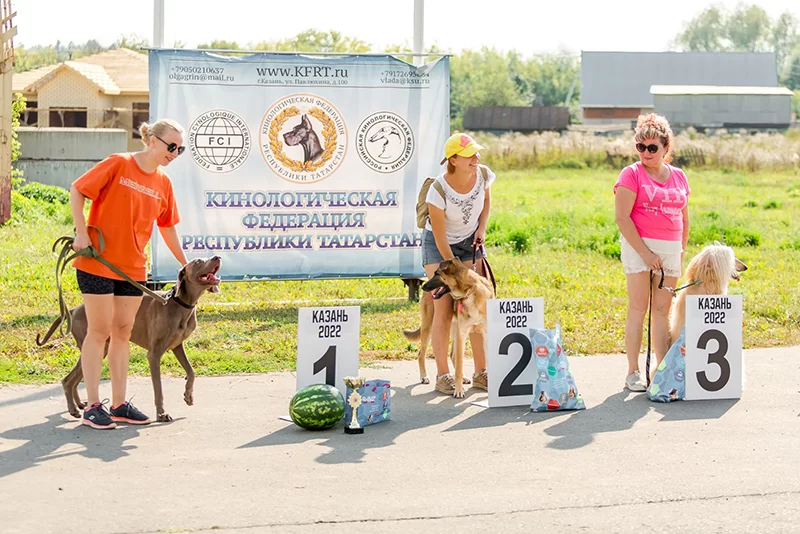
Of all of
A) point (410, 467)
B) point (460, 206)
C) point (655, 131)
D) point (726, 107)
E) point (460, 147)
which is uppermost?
point (726, 107)

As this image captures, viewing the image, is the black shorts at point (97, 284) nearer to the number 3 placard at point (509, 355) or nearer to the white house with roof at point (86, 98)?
the number 3 placard at point (509, 355)

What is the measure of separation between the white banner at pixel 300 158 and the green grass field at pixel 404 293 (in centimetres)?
66

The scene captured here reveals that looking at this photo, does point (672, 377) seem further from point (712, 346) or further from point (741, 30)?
A: point (741, 30)

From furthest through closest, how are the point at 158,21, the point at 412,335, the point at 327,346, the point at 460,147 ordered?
the point at 158,21 → the point at 412,335 → the point at 460,147 → the point at 327,346

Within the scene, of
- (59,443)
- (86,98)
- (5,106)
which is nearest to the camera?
(59,443)

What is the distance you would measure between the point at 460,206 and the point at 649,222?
1424mm

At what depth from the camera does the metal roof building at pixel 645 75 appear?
83.2 m

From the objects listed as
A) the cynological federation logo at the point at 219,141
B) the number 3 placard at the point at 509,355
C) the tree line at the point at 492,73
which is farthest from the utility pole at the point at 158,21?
the tree line at the point at 492,73

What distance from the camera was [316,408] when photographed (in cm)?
679

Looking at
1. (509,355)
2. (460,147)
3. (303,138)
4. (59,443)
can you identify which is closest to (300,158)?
(303,138)

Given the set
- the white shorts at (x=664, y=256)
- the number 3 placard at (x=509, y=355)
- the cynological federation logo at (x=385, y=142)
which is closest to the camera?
the number 3 placard at (x=509, y=355)

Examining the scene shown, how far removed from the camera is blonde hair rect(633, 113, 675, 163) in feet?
26.1

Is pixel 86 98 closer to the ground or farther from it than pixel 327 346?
farther from it

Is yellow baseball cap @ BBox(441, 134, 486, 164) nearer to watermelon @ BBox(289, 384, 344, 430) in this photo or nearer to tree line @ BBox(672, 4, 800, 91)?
watermelon @ BBox(289, 384, 344, 430)
